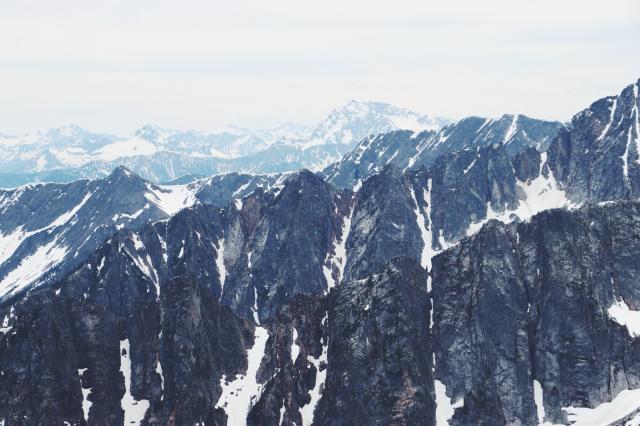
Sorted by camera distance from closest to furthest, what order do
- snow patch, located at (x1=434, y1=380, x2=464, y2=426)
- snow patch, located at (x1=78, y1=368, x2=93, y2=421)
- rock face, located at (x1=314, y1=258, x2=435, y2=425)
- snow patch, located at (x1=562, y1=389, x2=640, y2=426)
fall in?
snow patch, located at (x1=562, y1=389, x2=640, y2=426), rock face, located at (x1=314, y1=258, x2=435, y2=425), snow patch, located at (x1=78, y1=368, x2=93, y2=421), snow patch, located at (x1=434, y1=380, x2=464, y2=426)

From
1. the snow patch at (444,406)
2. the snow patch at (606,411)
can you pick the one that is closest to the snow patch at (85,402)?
the snow patch at (444,406)

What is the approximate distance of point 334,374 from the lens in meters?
195

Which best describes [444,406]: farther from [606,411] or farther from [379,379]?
[606,411]

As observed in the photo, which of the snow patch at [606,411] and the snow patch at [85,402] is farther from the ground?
the snow patch at [85,402]

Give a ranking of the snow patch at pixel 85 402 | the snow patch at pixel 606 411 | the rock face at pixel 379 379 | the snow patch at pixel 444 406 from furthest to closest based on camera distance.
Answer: the snow patch at pixel 444 406 → the snow patch at pixel 85 402 → the rock face at pixel 379 379 → the snow patch at pixel 606 411

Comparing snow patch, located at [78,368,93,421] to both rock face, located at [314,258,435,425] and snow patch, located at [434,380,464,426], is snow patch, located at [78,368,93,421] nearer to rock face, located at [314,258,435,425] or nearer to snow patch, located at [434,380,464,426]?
rock face, located at [314,258,435,425]

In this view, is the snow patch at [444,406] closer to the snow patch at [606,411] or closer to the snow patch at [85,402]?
the snow patch at [606,411]

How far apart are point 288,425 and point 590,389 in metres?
91.0

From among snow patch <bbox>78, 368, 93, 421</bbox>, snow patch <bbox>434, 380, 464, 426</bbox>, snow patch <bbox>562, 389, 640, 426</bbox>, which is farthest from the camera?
snow patch <bbox>434, 380, 464, 426</bbox>

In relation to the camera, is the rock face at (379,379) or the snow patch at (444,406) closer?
the rock face at (379,379)

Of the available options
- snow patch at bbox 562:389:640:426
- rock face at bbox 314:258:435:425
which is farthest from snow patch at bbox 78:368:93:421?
snow patch at bbox 562:389:640:426

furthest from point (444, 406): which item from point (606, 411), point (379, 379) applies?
point (606, 411)

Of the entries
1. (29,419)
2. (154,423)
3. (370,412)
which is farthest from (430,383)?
(29,419)

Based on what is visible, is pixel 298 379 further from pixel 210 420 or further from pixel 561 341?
pixel 561 341
